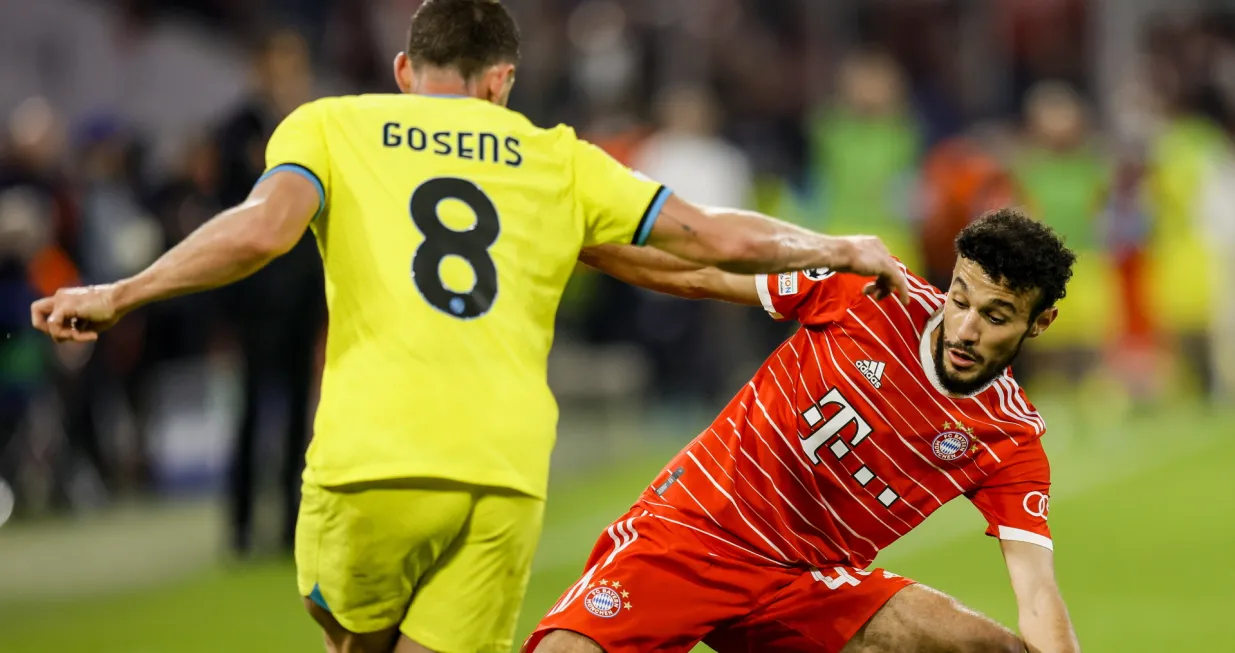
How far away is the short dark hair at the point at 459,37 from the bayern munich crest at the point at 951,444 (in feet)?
5.24

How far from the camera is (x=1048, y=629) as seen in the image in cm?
432

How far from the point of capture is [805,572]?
15.5 ft

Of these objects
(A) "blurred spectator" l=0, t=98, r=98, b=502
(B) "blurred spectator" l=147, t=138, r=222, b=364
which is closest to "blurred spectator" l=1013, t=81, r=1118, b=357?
(B) "blurred spectator" l=147, t=138, r=222, b=364

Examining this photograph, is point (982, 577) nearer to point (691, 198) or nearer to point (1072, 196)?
point (691, 198)

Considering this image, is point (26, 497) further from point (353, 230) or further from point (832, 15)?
point (832, 15)

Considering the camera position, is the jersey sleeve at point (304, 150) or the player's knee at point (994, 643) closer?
the jersey sleeve at point (304, 150)

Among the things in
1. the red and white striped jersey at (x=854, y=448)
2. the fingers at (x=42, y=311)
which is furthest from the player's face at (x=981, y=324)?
the fingers at (x=42, y=311)

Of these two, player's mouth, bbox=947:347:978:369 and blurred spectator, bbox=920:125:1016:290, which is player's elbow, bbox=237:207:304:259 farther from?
blurred spectator, bbox=920:125:1016:290

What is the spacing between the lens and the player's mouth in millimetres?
4445

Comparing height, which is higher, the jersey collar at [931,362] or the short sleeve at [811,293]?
the short sleeve at [811,293]

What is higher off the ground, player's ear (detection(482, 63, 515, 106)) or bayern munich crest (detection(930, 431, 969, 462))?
player's ear (detection(482, 63, 515, 106))

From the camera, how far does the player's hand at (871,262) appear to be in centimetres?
386

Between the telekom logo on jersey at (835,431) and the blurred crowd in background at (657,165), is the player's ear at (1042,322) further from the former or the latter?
the blurred crowd in background at (657,165)

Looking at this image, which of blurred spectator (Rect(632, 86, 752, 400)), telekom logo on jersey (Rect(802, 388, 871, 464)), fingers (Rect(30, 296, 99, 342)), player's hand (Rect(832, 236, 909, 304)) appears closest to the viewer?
fingers (Rect(30, 296, 99, 342))
